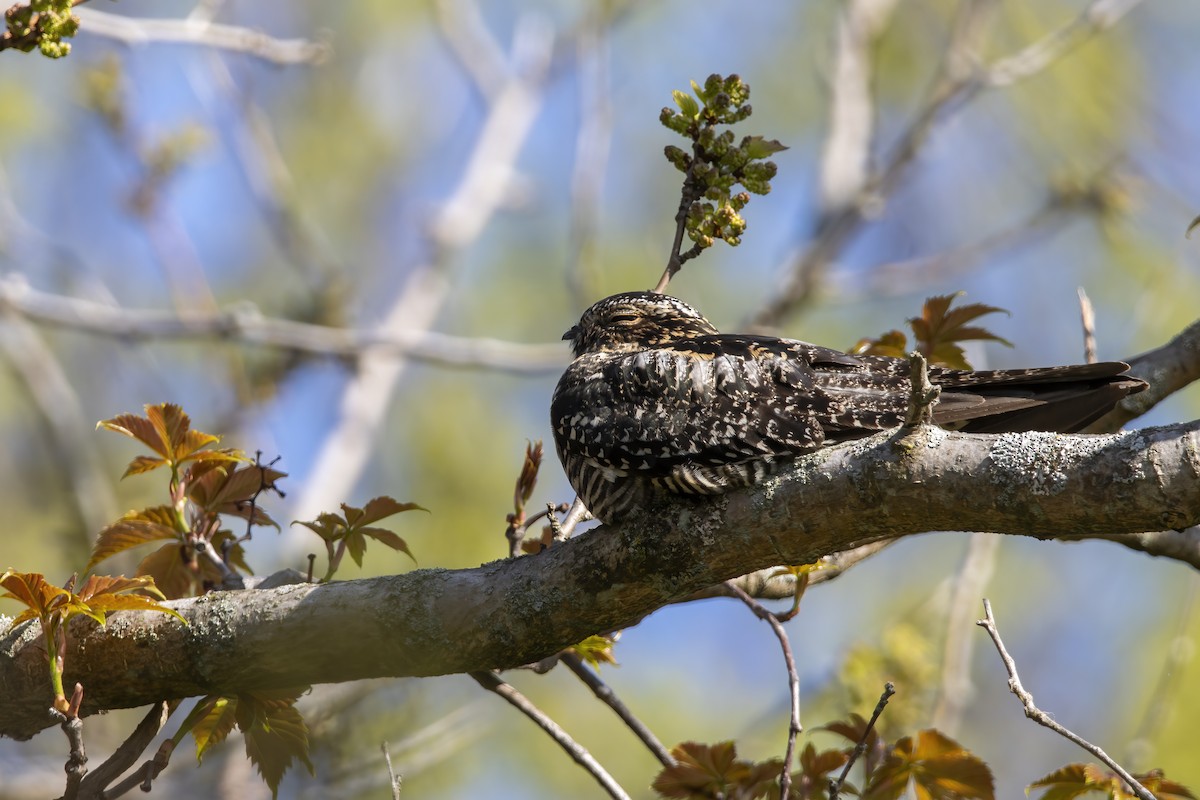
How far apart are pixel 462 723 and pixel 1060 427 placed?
10.5 ft

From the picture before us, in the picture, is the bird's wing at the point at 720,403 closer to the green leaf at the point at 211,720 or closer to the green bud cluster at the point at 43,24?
the green leaf at the point at 211,720

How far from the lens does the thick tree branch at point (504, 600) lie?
237cm

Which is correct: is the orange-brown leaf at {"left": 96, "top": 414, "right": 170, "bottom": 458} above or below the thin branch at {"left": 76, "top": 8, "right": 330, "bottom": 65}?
below

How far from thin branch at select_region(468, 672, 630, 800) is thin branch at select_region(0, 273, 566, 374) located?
10.5ft

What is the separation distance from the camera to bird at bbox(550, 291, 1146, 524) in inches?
111

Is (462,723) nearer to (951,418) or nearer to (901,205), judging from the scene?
(951,418)

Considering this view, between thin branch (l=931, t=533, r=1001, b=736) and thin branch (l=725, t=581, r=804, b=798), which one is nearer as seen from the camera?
thin branch (l=725, t=581, r=804, b=798)

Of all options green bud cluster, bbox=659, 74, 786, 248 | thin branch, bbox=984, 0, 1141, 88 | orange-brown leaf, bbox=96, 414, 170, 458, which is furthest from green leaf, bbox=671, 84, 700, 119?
thin branch, bbox=984, 0, 1141, 88

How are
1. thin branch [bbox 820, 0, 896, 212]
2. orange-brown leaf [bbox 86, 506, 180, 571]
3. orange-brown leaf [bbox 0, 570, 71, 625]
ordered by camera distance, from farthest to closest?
thin branch [bbox 820, 0, 896, 212] < orange-brown leaf [bbox 86, 506, 180, 571] < orange-brown leaf [bbox 0, 570, 71, 625]

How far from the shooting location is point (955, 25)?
8.95 m

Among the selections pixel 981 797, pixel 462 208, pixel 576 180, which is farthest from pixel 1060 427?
pixel 462 208

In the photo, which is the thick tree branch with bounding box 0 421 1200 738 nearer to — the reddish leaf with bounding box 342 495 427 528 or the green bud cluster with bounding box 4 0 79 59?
the reddish leaf with bounding box 342 495 427 528

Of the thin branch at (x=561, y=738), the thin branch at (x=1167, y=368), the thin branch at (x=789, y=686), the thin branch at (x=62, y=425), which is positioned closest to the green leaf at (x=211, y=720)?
the thin branch at (x=561, y=738)

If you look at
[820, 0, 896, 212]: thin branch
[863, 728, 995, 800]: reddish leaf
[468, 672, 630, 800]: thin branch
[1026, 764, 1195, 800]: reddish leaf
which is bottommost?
[1026, 764, 1195, 800]: reddish leaf
